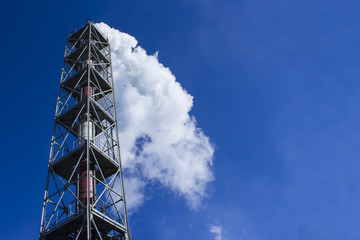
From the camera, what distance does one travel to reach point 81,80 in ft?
134

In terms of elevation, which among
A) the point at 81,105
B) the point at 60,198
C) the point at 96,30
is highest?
the point at 96,30

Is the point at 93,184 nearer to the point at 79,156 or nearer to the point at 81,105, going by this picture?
the point at 79,156

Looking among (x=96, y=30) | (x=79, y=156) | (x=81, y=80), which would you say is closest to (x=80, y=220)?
(x=79, y=156)

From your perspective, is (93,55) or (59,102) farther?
(93,55)

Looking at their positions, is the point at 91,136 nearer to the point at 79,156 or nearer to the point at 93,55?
the point at 79,156

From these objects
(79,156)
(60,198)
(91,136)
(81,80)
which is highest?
(81,80)

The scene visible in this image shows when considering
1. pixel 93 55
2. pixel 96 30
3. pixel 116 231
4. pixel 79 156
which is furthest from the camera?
pixel 96 30

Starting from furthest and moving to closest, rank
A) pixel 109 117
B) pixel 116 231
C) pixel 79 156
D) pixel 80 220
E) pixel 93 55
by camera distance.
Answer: pixel 93 55 < pixel 109 117 < pixel 79 156 < pixel 116 231 < pixel 80 220

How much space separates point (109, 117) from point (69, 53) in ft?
39.9

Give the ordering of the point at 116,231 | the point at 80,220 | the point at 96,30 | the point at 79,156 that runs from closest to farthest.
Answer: the point at 80,220
the point at 116,231
the point at 79,156
the point at 96,30

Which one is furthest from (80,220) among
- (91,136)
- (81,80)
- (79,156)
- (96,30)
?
(96,30)

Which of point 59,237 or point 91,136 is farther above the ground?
point 91,136

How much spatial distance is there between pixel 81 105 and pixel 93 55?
9.68 meters

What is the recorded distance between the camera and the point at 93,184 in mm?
31406
